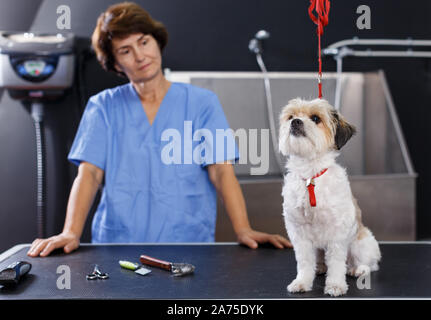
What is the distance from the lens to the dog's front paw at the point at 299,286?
77 cm

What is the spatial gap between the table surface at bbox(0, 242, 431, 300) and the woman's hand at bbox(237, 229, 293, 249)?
0.8 inches

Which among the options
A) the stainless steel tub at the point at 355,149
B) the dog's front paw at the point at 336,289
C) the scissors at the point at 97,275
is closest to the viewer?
the dog's front paw at the point at 336,289

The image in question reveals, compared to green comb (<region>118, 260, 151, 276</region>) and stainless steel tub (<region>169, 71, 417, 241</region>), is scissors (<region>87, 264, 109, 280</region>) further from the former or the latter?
stainless steel tub (<region>169, 71, 417, 241</region>)

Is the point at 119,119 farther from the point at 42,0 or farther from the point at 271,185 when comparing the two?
the point at 42,0

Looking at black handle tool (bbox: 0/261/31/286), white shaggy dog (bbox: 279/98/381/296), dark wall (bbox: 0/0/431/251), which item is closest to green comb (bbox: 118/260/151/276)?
black handle tool (bbox: 0/261/31/286)

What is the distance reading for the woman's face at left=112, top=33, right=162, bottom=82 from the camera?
4.49 ft

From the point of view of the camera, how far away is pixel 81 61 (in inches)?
84.7

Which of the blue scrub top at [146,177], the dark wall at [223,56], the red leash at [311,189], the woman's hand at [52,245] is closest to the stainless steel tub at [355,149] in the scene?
the dark wall at [223,56]

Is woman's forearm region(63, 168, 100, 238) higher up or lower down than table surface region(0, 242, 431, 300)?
higher up

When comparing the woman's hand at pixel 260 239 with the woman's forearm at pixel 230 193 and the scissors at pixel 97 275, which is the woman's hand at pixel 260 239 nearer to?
the woman's forearm at pixel 230 193

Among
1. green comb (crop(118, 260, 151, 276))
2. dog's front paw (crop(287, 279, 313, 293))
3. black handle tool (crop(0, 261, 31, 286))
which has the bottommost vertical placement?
green comb (crop(118, 260, 151, 276))

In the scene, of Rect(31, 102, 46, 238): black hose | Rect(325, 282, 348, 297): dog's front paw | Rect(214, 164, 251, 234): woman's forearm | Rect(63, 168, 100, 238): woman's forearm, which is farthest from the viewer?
Rect(31, 102, 46, 238): black hose

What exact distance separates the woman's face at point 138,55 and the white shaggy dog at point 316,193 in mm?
670

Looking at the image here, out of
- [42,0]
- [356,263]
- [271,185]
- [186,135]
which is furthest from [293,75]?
[356,263]
